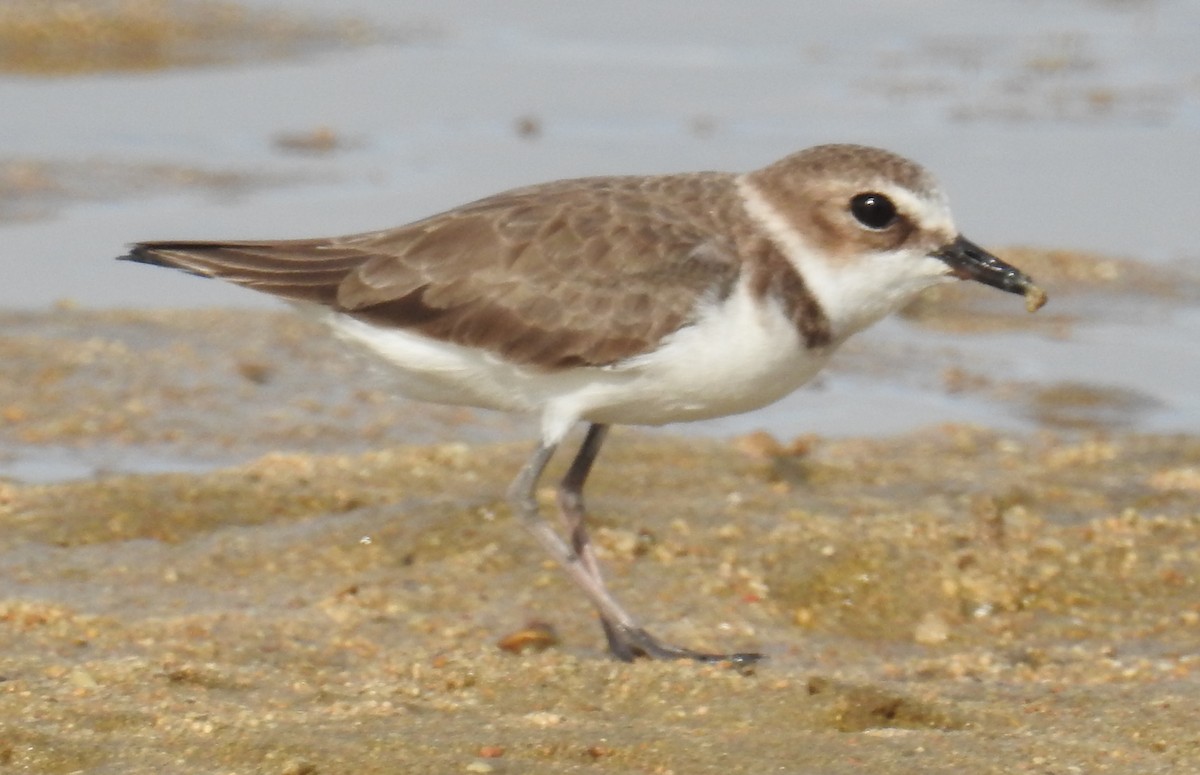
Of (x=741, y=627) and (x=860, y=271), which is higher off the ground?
(x=860, y=271)

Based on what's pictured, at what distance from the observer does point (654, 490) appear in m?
7.31

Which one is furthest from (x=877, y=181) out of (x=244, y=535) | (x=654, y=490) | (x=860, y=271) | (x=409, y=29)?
(x=409, y=29)

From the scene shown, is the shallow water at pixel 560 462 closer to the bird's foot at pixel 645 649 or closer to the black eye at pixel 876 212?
the bird's foot at pixel 645 649

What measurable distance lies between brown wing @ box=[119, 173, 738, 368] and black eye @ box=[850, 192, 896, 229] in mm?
373

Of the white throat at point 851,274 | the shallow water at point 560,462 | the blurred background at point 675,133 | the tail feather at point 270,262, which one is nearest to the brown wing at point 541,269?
the tail feather at point 270,262

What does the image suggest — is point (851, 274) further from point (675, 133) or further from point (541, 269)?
point (675, 133)

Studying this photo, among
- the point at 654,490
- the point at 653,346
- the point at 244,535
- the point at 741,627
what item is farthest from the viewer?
the point at 654,490

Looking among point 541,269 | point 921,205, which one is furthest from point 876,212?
point 541,269

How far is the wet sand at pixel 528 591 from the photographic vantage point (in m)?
4.52

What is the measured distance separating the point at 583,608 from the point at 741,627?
1.67ft

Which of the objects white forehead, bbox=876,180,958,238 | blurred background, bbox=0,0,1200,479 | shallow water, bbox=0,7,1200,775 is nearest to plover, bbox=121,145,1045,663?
white forehead, bbox=876,180,958,238

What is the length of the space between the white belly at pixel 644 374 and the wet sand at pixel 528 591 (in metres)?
0.39

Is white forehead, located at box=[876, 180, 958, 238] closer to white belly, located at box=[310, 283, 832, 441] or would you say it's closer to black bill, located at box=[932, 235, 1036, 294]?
black bill, located at box=[932, 235, 1036, 294]

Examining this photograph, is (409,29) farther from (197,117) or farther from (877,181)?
(877,181)
